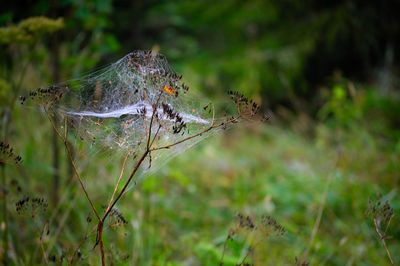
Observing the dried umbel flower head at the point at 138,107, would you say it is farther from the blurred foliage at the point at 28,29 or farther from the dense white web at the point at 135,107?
the blurred foliage at the point at 28,29

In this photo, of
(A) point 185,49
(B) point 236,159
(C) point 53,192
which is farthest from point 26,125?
(A) point 185,49

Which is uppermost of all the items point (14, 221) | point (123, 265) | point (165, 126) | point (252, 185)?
point (252, 185)

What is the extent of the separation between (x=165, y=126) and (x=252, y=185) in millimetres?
2595

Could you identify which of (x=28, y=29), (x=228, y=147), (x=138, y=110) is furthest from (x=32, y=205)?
(x=228, y=147)

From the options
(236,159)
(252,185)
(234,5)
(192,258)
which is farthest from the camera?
(234,5)

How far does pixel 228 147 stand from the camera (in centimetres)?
546

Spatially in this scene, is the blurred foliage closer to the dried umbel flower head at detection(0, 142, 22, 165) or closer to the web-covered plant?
the web-covered plant

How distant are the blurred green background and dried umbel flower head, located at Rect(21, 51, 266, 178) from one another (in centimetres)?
20

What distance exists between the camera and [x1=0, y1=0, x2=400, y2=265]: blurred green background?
6.64ft

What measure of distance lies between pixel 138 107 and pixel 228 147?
426 cm

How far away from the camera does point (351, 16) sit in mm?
6113

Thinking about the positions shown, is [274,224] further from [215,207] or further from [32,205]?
[215,207]

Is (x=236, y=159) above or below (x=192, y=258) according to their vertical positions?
above

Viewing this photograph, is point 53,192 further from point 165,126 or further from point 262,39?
point 262,39
